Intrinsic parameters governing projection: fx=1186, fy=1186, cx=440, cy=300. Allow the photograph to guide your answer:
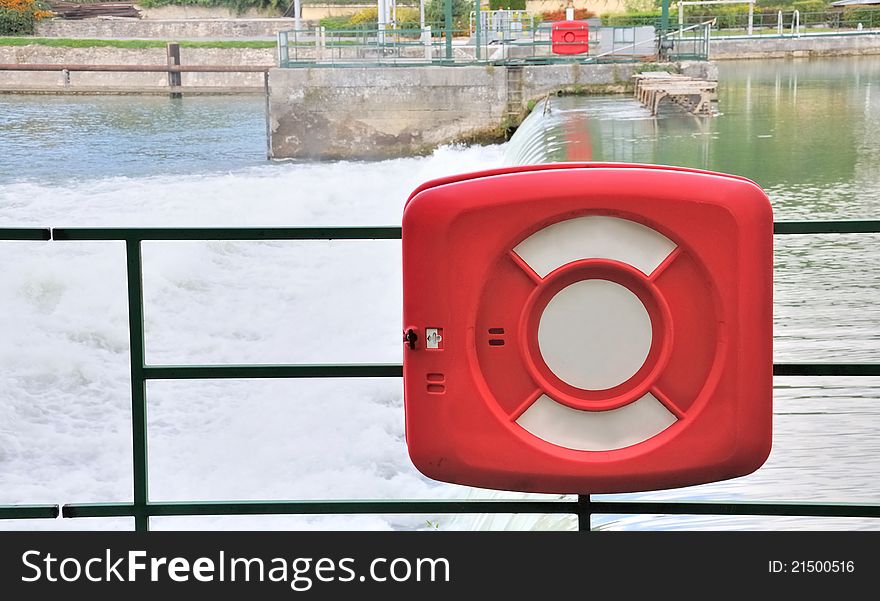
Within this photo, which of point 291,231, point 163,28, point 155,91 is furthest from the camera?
point 163,28

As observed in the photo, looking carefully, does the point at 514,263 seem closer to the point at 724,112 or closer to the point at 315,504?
the point at 315,504

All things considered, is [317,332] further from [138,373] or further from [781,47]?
[781,47]

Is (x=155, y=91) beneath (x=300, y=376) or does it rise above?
above

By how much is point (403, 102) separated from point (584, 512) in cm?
1900

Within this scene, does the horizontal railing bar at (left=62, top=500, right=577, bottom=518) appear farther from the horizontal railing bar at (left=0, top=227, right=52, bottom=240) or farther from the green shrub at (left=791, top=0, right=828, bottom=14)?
the green shrub at (left=791, top=0, right=828, bottom=14)

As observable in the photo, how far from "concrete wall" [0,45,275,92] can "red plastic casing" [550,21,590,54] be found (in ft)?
78.4

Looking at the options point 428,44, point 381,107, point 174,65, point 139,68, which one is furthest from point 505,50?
point 139,68

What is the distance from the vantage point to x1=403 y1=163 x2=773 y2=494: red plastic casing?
6.47 feet

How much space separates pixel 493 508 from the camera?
231 centimetres

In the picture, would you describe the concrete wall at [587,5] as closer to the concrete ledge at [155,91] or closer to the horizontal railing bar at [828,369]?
the concrete ledge at [155,91]

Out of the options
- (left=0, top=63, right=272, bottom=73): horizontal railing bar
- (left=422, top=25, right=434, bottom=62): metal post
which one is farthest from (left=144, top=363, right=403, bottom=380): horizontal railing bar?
(left=0, top=63, right=272, bottom=73): horizontal railing bar

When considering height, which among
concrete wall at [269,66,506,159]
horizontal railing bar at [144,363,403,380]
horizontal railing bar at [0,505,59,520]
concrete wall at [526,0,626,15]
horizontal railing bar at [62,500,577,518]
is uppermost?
concrete wall at [526,0,626,15]

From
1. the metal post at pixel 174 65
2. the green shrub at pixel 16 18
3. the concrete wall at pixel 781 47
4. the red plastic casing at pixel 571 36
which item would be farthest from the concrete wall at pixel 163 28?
the red plastic casing at pixel 571 36
